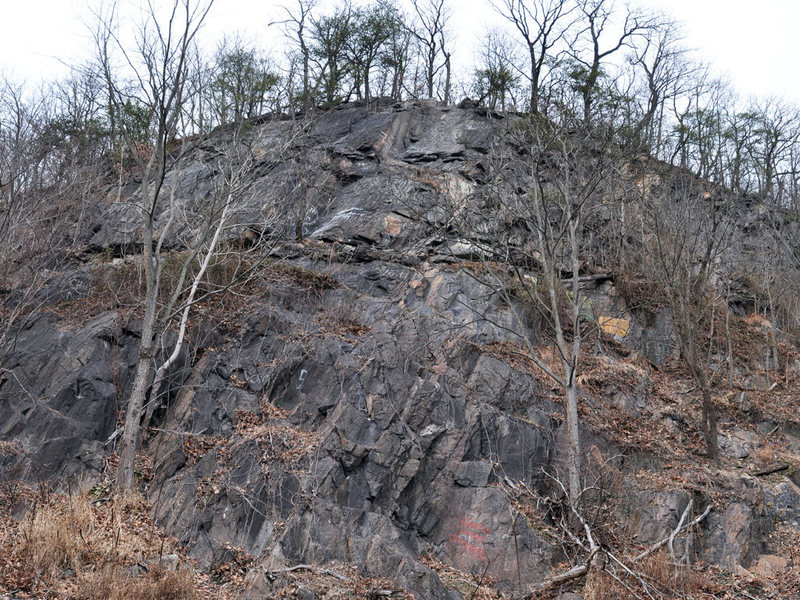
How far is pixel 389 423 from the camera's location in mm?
10383

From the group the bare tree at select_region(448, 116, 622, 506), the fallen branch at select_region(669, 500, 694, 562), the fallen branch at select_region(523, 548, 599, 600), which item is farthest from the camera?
the bare tree at select_region(448, 116, 622, 506)

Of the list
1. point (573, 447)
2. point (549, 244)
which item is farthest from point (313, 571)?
point (549, 244)

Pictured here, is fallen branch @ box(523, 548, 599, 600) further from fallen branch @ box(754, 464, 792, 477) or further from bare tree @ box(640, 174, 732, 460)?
fallen branch @ box(754, 464, 792, 477)

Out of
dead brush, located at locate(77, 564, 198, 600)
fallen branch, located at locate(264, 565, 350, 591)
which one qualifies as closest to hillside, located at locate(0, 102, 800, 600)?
fallen branch, located at locate(264, 565, 350, 591)

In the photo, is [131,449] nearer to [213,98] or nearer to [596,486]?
[596,486]

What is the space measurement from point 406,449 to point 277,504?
237 centimetres

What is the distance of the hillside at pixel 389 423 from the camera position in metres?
8.34

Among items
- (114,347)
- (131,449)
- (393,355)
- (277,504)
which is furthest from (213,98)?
(277,504)

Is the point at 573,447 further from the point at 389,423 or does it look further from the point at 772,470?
the point at 772,470

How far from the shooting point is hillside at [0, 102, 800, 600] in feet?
27.3

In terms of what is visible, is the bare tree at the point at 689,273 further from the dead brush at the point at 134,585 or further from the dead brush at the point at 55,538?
the dead brush at the point at 55,538

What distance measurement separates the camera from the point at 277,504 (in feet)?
29.1

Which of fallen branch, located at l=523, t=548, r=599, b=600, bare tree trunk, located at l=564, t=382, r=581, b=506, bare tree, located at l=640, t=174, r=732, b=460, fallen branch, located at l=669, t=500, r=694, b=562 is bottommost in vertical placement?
fallen branch, located at l=523, t=548, r=599, b=600

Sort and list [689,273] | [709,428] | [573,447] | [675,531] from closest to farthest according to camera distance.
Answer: [675,531]
[573,447]
[709,428]
[689,273]
